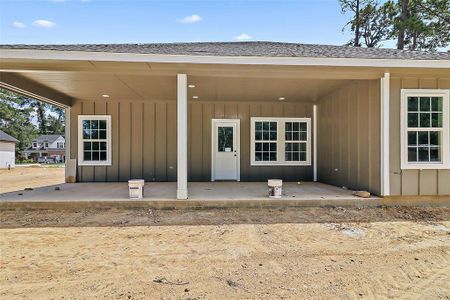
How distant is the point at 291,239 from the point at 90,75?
4781mm

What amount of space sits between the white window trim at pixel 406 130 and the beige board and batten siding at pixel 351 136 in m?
0.44

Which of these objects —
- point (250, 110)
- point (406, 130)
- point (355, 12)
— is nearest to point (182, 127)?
point (250, 110)

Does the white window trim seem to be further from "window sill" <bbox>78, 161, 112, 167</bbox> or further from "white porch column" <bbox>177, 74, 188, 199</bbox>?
"window sill" <bbox>78, 161, 112, 167</bbox>

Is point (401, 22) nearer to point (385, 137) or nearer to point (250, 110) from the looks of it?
point (250, 110)

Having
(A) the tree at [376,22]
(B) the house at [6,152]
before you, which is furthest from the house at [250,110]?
(B) the house at [6,152]

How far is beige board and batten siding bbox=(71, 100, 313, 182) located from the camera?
7945 millimetres

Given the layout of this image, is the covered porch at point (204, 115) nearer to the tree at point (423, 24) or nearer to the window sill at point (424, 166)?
the window sill at point (424, 166)

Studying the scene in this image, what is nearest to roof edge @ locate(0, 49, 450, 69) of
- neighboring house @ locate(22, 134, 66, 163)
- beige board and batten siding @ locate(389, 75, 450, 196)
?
beige board and batten siding @ locate(389, 75, 450, 196)

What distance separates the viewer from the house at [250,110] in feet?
15.7

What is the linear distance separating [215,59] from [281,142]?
4208 millimetres

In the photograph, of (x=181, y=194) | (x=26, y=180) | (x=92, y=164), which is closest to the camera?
(x=181, y=194)

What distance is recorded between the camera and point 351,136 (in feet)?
20.1

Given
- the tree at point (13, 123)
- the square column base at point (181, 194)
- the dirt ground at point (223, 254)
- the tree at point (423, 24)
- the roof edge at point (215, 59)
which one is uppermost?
the tree at point (423, 24)

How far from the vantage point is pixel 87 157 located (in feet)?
26.2
